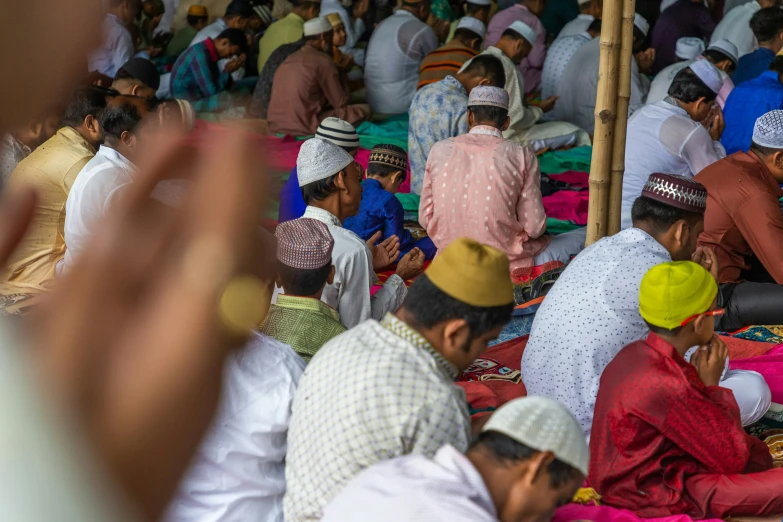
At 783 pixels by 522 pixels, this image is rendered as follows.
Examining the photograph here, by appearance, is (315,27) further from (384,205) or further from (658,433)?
(658,433)

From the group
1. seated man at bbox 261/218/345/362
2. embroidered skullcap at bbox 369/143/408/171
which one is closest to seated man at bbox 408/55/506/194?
embroidered skullcap at bbox 369/143/408/171

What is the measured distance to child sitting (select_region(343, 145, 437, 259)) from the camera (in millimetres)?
4258

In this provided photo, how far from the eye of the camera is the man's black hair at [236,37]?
24.1ft

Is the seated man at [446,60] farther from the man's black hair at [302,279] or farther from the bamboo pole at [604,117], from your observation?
the man's black hair at [302,279]

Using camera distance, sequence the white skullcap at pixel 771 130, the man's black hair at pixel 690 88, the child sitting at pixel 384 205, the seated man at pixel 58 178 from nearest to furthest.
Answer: the seated man at pixel 58 178 → the white skullcap at pixel 771 130 → the child sitting at pixel 384 205 → the man's black hair at pixel 690 88

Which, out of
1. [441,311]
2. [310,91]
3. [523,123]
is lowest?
[523,123]

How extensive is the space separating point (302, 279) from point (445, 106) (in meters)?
2.71

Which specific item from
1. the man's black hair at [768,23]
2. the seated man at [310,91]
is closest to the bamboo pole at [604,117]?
the man's black hair at [768,23]

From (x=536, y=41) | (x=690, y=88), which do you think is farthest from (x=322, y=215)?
(x=536, y=41)

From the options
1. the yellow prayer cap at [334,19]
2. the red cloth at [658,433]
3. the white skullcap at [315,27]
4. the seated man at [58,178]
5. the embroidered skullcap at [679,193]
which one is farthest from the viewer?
the yellow prayer cap at [334,19]

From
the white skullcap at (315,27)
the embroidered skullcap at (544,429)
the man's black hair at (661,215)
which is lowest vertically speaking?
the white skullcap at (315,27)

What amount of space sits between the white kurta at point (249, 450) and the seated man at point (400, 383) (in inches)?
5.4

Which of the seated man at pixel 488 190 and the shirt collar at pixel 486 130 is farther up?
the shirt collar at pixel 486 130

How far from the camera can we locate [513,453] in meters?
1.73
